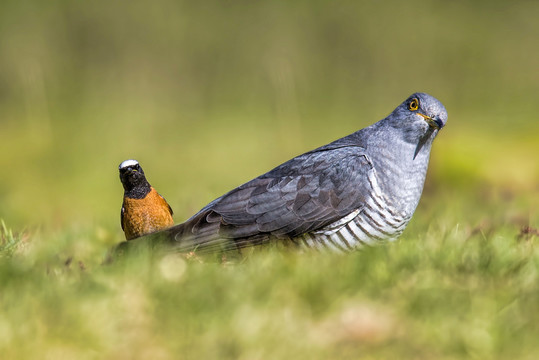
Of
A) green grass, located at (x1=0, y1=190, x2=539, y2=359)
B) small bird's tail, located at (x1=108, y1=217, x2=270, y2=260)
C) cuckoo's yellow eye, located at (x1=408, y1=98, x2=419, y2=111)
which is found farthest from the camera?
cuckoo's yellow eye, located at (x1=408, y1=98, x2=419, y2=111)

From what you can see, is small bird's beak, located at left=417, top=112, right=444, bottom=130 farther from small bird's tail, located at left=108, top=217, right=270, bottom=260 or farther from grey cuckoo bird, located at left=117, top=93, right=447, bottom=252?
small bird's tail, located at left=108, top=217, right=270, bottom=260

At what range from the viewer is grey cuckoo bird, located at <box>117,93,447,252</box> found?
4148mm

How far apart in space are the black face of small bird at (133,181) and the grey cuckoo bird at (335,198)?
0.32 metres

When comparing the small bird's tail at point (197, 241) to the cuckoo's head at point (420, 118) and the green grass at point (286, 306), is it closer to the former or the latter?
the green grass at point (286, 306)

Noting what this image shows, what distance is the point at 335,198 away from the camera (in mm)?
4184

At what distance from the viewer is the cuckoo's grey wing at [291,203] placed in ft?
13.7

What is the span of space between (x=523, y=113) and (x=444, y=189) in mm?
3708

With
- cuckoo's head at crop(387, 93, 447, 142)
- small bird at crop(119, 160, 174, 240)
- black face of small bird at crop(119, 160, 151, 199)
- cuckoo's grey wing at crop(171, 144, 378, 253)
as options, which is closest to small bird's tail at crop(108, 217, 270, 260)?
cuckoo's grey wing at crop(171, 144, 378, 253)

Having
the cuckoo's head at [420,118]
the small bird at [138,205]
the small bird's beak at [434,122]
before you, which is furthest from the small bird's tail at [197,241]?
the small bird's beak at [434,122]

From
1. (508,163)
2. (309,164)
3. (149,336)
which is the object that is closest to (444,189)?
(508,163)

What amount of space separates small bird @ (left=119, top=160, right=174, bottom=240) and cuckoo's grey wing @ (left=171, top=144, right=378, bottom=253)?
201mm

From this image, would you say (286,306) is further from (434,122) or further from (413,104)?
(413,104)

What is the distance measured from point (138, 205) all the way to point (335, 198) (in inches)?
46.2

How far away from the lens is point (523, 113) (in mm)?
10555
